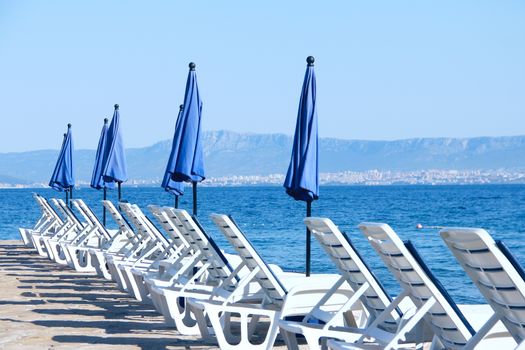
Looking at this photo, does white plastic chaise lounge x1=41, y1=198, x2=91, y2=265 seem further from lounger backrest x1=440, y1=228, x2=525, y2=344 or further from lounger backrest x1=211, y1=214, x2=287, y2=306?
lounger backrest x1=440, y1=228, x2=525, y2=344

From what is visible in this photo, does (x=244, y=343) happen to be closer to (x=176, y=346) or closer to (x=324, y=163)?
(x=176, y=346)

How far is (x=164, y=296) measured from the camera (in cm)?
809

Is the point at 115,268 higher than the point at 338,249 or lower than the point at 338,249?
lower

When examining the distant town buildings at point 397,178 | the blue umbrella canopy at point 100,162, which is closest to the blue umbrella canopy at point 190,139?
the blue umbrella canopy at point 100,162

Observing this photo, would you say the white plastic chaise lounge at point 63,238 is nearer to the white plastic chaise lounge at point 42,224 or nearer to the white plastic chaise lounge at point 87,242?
the white plastic chaise lounge at point 87,242

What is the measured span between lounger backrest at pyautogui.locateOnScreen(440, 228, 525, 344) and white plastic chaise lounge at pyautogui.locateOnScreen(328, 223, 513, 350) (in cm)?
20

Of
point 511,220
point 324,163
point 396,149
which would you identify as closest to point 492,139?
point 396,149

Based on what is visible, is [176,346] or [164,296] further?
[164,296]

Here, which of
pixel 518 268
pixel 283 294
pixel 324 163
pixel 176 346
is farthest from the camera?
pixel 324 163

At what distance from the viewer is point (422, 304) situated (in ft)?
17.5

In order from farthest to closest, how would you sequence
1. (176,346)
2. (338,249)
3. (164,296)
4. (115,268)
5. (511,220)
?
(511,220), (115,268), (164,296), (176,346), (338,249)

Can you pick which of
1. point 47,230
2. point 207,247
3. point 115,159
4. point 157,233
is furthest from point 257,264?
point 47,230

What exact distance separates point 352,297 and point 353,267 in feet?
0.77

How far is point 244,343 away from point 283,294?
390 mm
